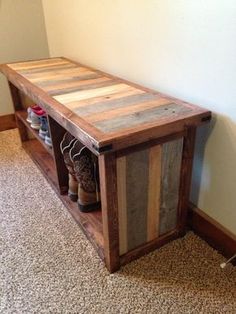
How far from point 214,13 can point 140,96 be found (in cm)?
39

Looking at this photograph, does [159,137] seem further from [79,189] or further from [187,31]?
[79,189]

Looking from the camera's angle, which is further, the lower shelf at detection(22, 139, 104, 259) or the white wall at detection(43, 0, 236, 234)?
the lower shelf at detection(22, 139, 104, 259)

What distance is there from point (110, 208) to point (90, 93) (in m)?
0.51

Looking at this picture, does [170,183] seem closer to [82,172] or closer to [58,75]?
[82,172]

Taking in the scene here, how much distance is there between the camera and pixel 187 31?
3.33ft

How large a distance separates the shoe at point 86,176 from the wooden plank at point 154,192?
0.29 meters

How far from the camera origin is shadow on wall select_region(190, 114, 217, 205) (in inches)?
42.2

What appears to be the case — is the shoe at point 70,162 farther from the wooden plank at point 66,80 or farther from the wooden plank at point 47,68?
the wooden plank at point 47,68

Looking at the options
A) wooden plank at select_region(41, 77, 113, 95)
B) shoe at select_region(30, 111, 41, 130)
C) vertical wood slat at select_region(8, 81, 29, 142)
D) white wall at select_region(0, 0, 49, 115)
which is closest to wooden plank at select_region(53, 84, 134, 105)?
wooden plank at select_region(41, 77, 113, 95)

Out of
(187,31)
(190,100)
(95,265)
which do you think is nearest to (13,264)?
(95,265)

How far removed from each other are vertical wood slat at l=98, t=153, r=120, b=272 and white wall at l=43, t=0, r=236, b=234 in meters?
0.41

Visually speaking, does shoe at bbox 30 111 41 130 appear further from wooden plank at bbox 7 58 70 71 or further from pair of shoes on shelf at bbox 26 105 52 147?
wooden plank at bbox 7 58 70 71

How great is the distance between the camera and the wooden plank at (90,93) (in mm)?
1144

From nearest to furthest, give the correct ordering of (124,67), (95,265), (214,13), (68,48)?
(214,13), (95,265), (124,67), (68,48)
